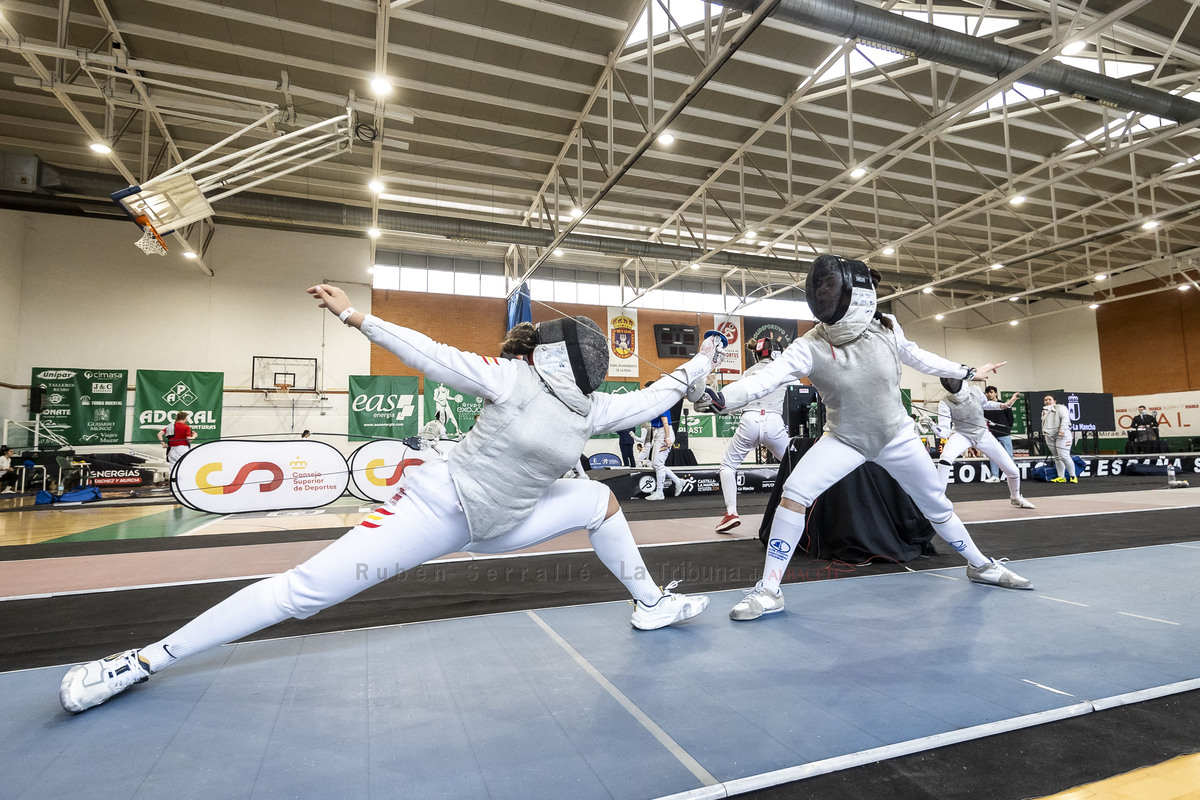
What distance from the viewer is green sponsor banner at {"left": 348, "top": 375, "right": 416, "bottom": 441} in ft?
39.9

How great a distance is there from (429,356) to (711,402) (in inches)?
38.6

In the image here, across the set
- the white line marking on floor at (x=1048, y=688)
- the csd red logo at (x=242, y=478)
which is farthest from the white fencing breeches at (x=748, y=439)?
the csd red logo at (x=242, y=478)

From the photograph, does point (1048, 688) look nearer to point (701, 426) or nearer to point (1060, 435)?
point (1060, 435)

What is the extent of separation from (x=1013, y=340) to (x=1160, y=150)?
10494 mm

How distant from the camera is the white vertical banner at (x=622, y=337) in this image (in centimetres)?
1436

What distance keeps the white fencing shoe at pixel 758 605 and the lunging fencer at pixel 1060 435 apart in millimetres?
8814

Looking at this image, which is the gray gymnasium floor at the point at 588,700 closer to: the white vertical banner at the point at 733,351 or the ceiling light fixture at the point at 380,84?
the ceiling light fixture at the point at 380,84

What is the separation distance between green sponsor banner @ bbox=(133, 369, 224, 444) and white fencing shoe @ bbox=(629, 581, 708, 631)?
11802mm

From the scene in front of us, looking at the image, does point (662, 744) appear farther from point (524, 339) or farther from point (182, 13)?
point (182, 13)

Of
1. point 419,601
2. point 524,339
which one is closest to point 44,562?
point 419,601

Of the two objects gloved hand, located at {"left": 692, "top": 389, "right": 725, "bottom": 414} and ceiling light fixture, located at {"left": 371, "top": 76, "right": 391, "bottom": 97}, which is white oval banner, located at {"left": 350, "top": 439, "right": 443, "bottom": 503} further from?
gloved hand, located at {"left": 692, "top": 389, "right": 725, "bottom": 414}

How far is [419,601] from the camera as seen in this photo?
251 cm


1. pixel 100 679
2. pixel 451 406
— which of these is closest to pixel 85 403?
pixel 451 406

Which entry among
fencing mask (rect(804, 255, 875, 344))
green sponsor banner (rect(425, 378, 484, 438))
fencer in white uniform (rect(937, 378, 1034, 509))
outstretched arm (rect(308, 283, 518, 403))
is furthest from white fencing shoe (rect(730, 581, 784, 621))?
green sponsor banner (rect(425, 378, 484, 438))
